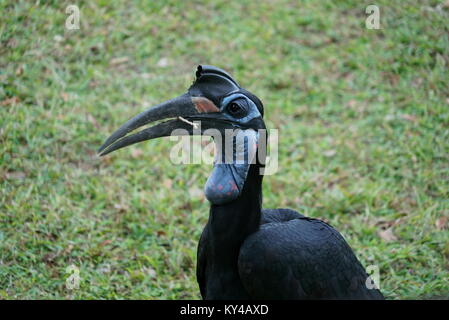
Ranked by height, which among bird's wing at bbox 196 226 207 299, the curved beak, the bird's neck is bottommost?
bird's wing at bbox 196 226 207 299

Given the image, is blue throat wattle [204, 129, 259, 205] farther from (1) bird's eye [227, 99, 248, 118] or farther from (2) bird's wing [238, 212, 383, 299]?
(2) bird's wing [238, 212, 383, 299]

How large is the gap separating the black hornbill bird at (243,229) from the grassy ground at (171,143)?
1.13m

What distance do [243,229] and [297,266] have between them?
33 centimetres

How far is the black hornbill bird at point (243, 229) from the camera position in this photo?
300cm

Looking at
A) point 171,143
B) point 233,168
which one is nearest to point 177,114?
point 233,168

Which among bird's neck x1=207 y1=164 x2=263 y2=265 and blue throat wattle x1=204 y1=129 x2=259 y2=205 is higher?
blue throat wattle x1=204 y1=129 x2=259 y2=205

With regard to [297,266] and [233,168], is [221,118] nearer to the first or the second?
[233,168]

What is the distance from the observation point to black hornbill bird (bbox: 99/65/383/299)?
300 centimetres

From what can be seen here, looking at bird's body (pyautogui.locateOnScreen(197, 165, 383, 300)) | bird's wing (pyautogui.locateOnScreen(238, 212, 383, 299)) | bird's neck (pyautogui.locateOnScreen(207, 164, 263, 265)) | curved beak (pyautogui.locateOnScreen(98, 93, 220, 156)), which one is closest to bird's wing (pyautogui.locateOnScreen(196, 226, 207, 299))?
bird's body (pyautogui.locateOnScreen(197, 165, 383, 300))

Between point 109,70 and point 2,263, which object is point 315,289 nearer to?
point 2,263

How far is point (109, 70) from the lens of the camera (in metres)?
6.30

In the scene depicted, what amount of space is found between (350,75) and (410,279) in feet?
9.56

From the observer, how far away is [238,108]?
3070mm

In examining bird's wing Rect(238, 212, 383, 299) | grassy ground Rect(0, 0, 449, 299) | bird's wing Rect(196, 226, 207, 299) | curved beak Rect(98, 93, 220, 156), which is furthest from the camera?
grassy ground Rect(0, 0, 449, 299)
